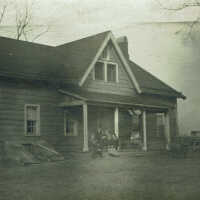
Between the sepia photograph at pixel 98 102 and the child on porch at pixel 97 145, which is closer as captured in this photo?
the sepia photograph at pixel 98 102

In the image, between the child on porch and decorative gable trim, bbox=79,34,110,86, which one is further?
decorative gable trim, bbox=79,34,110,86

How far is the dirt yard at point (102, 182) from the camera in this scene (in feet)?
25.0

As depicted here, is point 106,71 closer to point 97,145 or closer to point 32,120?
point 32,120

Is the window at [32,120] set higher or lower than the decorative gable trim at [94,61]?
lower

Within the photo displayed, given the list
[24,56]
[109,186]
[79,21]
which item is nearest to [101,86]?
[24,56]

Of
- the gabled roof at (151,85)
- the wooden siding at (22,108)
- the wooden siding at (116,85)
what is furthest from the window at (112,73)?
the wooden siding at (22,108)

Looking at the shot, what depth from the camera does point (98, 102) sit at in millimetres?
16688

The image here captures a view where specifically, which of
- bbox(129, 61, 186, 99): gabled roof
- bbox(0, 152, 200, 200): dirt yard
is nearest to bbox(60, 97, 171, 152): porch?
bbox(129, 61, 186, 99): gabled roof

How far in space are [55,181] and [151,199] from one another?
8.64 feet

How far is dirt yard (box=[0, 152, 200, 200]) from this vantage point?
300 inches

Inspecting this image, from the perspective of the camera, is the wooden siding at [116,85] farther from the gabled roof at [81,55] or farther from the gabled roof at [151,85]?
the gabled roof at [151,85]

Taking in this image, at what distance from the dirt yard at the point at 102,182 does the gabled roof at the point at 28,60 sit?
4.63 meters

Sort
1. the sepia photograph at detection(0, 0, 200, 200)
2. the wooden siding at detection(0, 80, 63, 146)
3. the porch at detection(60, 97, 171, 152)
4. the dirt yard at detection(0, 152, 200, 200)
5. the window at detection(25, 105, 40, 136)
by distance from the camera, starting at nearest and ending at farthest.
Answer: the dirt yard at detection(0, 152, 200, 200) → the sepia photograph at detection(0, 0, 200, 200) → the wooden siding at detection(0, 80, 63, 146) → the window at detection(25, 105, 40, 136) → the porch at detection(60, 97, 171, 152)

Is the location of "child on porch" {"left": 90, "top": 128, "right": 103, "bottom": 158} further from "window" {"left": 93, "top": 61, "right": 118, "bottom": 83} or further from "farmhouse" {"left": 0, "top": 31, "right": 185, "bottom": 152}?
"window" {"left": 93, "top": 61, "right": 118, "bottom": 83}
